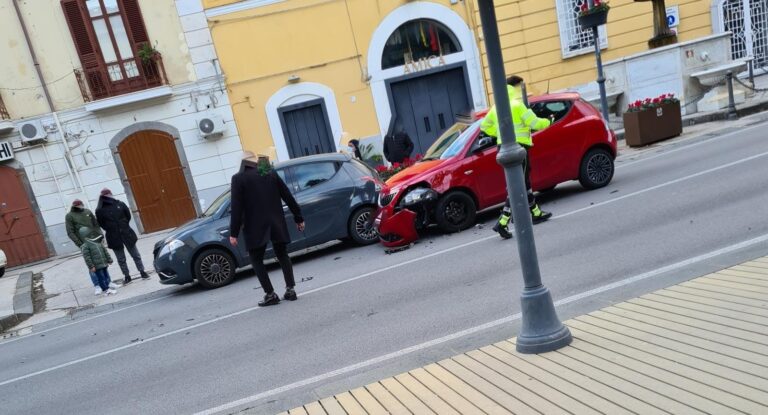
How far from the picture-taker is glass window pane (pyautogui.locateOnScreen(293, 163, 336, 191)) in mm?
9383

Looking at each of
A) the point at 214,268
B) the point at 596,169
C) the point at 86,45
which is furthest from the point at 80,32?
the point at 596,169

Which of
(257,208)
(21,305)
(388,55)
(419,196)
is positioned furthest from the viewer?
(388,55)

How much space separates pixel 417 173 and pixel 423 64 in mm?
9127

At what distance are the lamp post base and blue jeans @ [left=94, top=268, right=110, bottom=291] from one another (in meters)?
8.82

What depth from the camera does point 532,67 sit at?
17219 mm

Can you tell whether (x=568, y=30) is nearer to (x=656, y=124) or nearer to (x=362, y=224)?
(x=656, y=124)

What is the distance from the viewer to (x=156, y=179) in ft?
51.2

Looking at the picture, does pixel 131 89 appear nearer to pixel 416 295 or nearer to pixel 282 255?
pixel 282 255


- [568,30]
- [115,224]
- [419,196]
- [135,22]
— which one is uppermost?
[135,22]

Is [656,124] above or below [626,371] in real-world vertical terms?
above

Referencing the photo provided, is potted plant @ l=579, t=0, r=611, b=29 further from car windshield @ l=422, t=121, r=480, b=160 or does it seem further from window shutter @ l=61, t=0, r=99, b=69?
window shutter @ l=61, t=0, r=99, b=69

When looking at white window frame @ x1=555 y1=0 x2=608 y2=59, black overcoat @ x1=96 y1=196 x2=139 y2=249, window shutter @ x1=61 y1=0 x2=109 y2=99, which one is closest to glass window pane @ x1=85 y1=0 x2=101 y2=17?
window shutter @ x1=61 y1=0 x2=109 y2=99

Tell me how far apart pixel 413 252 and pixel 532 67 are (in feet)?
37.2

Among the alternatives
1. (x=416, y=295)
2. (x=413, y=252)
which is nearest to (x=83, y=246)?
(x=413, y=252)
